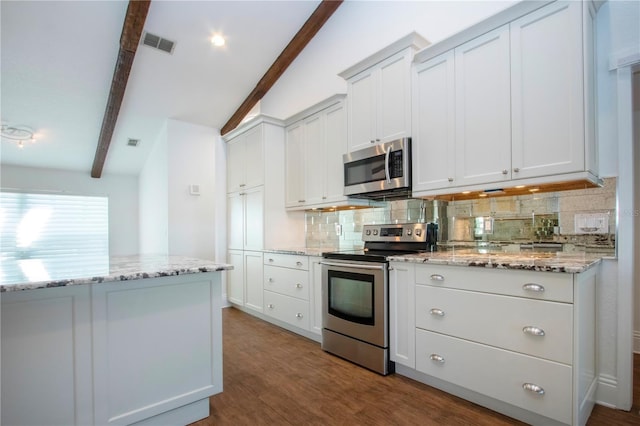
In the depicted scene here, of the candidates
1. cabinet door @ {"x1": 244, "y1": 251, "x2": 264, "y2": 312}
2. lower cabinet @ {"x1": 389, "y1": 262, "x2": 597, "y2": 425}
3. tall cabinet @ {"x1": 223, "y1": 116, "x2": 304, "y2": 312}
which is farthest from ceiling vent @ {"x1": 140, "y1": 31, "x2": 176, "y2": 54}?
lower cabinet @ {"x1": 389, "y1": 262, "x2": 597, "y2": 425}

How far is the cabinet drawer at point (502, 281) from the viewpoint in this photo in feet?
5.40

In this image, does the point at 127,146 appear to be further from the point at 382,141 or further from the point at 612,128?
the point at 612,128

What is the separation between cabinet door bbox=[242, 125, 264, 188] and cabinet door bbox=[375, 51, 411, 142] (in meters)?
1.65

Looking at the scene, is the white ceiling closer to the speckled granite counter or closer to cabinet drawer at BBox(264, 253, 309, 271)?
cabinet drawer at BBox(264, 253, 309, 271)

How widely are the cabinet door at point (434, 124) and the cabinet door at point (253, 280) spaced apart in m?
2.14

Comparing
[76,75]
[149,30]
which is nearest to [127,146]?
[76,75]

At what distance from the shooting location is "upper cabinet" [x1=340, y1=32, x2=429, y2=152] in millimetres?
2641

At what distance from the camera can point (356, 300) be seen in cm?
262

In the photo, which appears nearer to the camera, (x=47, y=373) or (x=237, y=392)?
(x=47, y=373)

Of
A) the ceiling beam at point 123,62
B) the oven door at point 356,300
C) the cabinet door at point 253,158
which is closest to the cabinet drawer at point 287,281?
the oven door at point 356,300

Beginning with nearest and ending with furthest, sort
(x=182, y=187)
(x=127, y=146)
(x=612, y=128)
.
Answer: (x=612, y=128), (x=182, y=187), (x=127, y=146)

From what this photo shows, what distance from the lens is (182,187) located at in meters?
4.57

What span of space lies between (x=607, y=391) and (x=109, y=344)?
9.38 feet

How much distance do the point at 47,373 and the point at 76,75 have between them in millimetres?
3259
